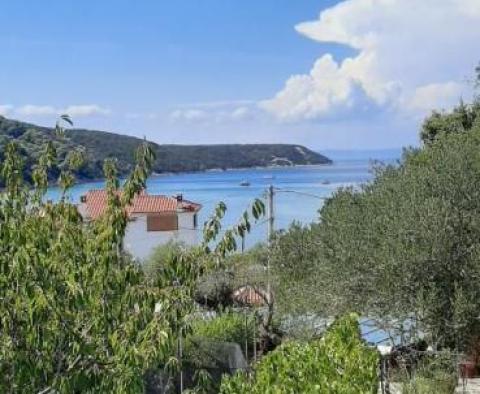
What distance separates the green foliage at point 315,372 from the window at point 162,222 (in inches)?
1700

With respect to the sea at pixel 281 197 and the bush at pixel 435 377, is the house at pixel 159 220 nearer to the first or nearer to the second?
the sea at pixel 281 197

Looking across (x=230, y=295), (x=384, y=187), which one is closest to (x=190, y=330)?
(x=384, y=187)

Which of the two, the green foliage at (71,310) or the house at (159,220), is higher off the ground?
the green foliage at (71,310)

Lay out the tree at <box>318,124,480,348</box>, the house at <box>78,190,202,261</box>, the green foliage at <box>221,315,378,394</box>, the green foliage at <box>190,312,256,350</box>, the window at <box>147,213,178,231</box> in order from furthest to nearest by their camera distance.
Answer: the window at <box>147,213,178,231</box>, the house at <box>78,190,202,261</box>, the green foliage at <box>190,312,256,350</box>, the tree at <box>318,124,480,348</box>, the green foliage at <box>221,315,378,394</box>

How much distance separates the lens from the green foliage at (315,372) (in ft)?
14.8

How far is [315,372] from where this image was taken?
478 centimetres

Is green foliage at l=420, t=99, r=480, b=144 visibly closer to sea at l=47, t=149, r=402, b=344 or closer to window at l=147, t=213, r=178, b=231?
sea at l=47, t=149, r=402, b=344

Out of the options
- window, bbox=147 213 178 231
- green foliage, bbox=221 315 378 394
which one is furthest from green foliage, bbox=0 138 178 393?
window, bbox=147 213 178 231

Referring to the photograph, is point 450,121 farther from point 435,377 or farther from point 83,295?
point 83,295

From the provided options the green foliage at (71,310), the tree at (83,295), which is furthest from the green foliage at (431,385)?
the green foliage at (71,310)

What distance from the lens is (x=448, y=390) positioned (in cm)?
1274

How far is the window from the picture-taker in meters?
48.4

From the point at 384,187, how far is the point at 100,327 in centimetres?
1068

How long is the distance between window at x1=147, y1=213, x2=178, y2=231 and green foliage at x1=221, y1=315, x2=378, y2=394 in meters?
43.2
